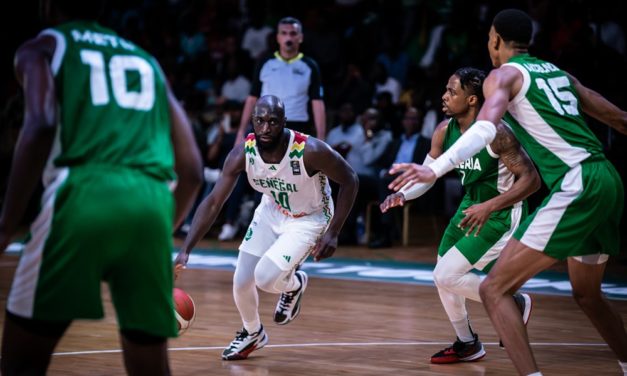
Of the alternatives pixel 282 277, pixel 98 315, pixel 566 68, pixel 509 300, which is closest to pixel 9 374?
pixel 98 315

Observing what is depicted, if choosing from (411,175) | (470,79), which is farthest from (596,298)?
(470,79)

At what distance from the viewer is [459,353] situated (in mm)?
5941

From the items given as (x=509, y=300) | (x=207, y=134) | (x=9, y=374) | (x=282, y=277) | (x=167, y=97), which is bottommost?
(x=207, y=134)

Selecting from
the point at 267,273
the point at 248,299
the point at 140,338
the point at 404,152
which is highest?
the point at 140,338

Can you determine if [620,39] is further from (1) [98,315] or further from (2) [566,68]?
(1) [98,315]

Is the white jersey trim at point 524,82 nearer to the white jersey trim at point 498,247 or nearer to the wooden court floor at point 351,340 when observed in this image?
the white jersey trim at point 498,247

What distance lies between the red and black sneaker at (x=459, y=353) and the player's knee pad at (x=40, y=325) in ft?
10.6

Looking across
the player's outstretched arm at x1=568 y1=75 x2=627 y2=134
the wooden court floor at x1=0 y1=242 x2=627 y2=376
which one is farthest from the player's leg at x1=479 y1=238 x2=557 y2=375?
the wooden court floor at x1=0 y1=242 x2=627 y2=376

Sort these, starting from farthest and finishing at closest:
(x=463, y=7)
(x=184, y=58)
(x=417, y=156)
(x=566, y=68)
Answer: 1. (x=184, y=58)
2. (x=463, y=7)
3. (x=417, y=156)
4. (x=566, y=68)

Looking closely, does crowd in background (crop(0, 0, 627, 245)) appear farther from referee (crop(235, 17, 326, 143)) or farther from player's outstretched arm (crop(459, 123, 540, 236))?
player's outstretched arm (crop(459, 123, 540, 236))

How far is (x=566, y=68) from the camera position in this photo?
1118cm

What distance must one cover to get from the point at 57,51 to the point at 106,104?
224mm

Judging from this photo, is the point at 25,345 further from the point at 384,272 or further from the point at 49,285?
the point at 384,272

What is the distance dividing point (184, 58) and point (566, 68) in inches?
287
